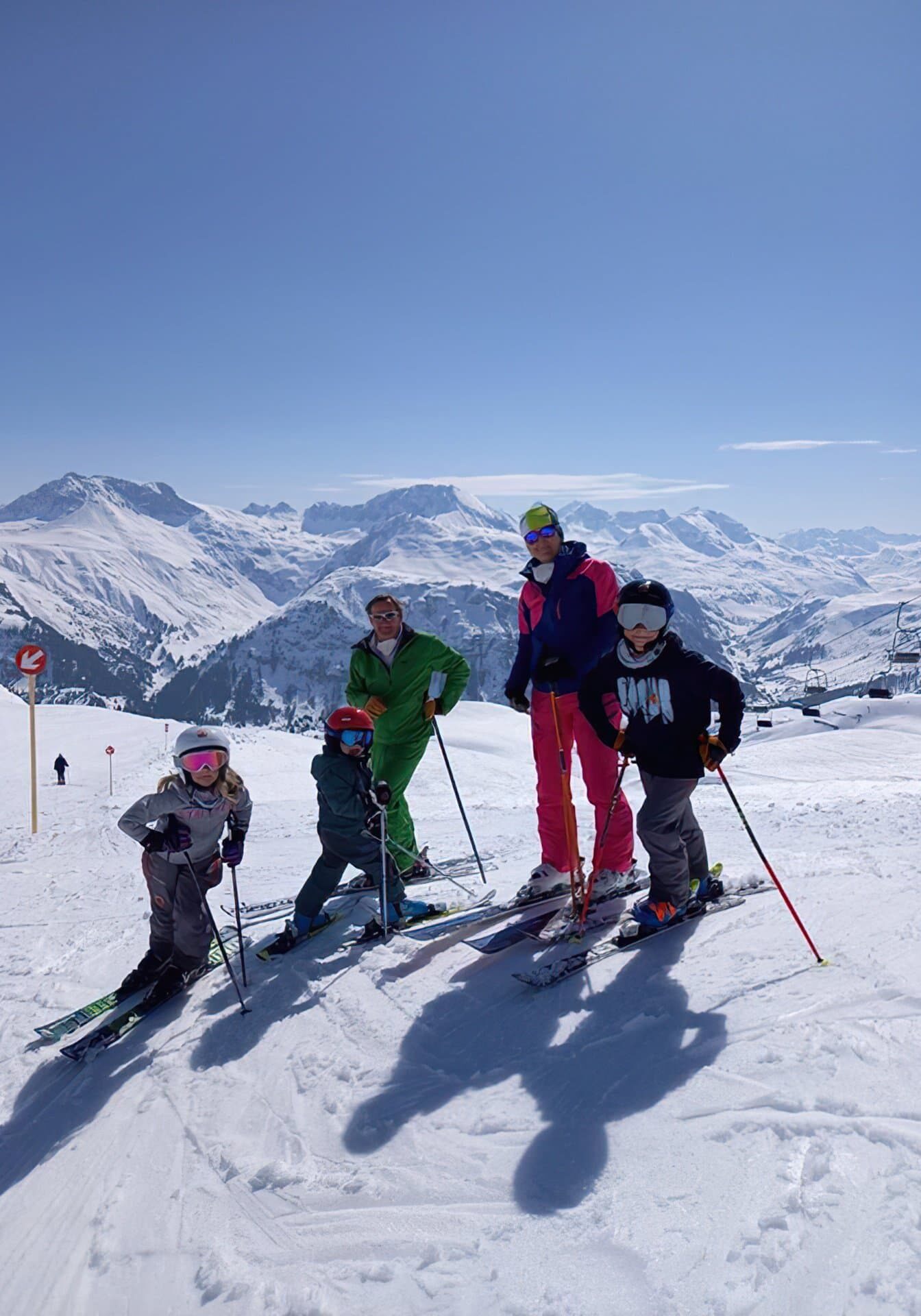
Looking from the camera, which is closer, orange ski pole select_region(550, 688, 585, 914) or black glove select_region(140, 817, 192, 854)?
black glove select_region(140, 817, 192, 854)

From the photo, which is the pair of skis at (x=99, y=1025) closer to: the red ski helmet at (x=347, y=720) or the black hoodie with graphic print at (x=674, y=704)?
the red ski helmet at (x=347, y=720)

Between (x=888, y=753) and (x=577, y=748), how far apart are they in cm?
2482

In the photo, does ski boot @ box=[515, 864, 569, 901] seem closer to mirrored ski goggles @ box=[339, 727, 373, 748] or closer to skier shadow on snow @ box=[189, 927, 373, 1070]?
skier shadow on snow @ box=[189, 927, 373, 1070]

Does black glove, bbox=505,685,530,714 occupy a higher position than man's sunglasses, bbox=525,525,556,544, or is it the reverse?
man's sunglasses, bbox=525,525,556,544

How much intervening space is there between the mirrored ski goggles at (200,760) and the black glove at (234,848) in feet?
1.83

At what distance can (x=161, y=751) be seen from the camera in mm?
30062

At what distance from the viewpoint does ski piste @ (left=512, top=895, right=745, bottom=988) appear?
5324 millimetres

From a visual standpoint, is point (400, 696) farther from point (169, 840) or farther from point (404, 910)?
point (169, 840)

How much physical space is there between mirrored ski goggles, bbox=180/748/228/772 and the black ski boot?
5.79 feet

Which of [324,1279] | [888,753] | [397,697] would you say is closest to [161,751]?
[397,697]

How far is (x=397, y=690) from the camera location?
24.6 ft

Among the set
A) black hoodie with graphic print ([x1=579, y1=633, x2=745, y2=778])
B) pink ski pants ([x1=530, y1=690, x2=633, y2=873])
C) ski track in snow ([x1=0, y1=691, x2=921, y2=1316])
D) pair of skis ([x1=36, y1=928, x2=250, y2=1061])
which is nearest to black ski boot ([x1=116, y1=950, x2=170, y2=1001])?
pair of skis ([x1=36, y1=928, x2=250, y2=1061])

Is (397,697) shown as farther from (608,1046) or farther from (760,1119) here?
(760,1119)

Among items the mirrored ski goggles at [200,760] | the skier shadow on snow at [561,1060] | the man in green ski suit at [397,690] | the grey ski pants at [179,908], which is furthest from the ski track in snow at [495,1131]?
the mirrored ski goggles at [200,760]
